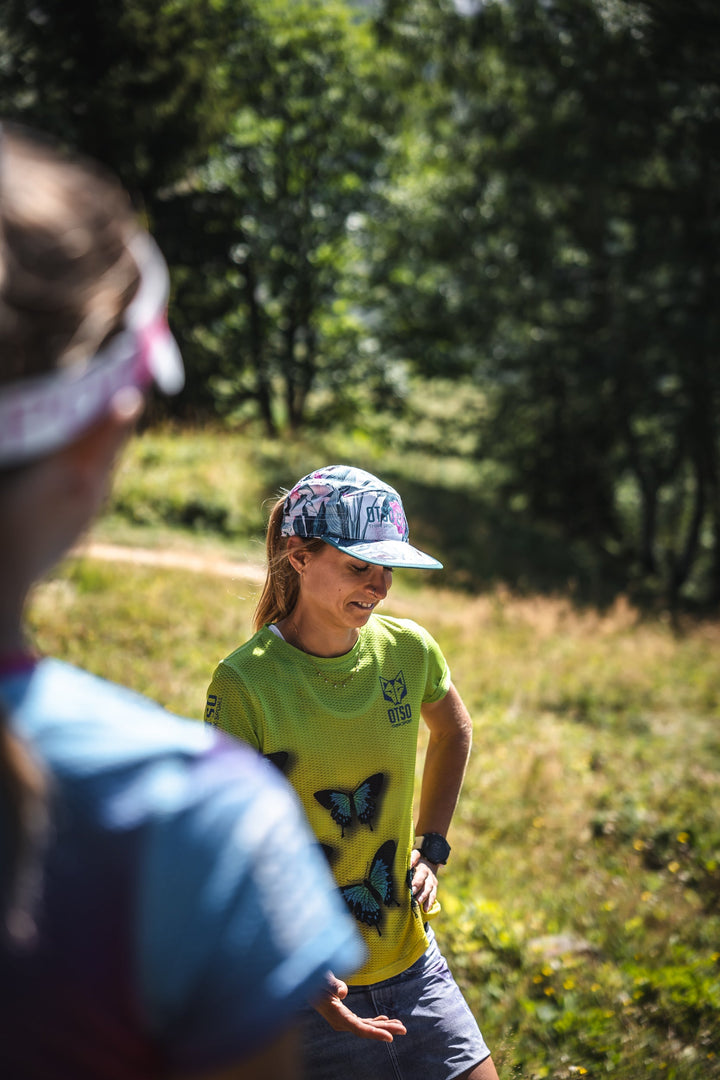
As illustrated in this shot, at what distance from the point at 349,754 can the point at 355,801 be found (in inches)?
4.3

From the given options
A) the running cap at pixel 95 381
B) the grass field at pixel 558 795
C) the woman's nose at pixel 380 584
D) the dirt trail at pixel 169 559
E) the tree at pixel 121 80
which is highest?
the running cap at pixel 95 381

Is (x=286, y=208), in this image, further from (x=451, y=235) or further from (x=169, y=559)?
(x=169, y=559)

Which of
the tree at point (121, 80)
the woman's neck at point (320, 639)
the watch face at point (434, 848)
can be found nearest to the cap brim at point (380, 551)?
the woman's neck at point (320, 639)

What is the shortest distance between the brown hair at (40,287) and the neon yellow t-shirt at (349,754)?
1.24 meters

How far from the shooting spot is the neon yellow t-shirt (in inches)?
75.9

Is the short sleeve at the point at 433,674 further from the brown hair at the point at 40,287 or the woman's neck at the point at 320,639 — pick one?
the brown hair at the point at 40,287

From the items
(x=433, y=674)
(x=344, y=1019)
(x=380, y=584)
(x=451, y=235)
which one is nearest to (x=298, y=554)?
(x=380, y=584)

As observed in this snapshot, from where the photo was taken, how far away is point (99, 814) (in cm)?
68

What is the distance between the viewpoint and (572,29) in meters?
9.41

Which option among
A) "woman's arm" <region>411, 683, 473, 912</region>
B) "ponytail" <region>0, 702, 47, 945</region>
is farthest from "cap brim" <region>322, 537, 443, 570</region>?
"ponytail" <region>0, 702, 47, 945</region>

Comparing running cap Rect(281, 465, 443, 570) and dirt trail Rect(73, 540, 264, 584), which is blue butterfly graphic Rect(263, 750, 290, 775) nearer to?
running cap Rect(281, 465, 443, 570)

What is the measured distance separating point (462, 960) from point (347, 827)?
244cm

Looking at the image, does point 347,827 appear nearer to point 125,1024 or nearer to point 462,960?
point 125,1024

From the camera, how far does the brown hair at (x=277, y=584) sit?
2279mm
